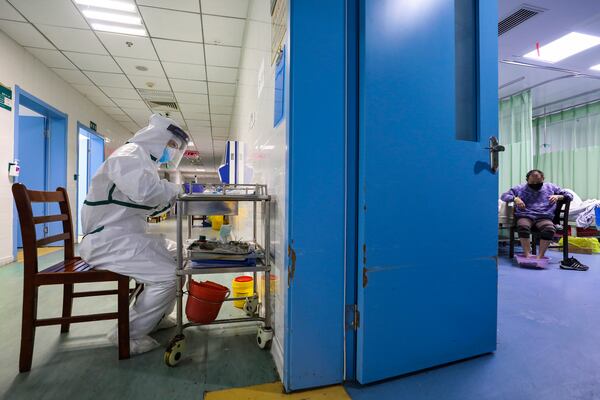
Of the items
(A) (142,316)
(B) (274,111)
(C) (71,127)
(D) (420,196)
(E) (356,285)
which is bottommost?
(A) (142,316)

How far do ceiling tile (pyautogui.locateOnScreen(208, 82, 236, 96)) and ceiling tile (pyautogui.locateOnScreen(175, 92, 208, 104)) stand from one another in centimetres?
34

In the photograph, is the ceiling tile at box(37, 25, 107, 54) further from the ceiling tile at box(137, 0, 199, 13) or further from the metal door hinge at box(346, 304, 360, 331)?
the metal door hinge at box(346, 304, 360, 331)

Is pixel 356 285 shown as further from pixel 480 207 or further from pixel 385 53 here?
pixel 385 53

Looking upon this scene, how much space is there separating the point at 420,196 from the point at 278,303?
34.2 inches

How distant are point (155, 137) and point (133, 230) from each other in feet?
1.74

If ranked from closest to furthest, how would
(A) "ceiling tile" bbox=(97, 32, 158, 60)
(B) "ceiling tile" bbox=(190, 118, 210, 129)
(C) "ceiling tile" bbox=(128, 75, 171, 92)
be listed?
(A) "ceiling tile" bbox=(97, 32, 158, 60) → (C) "ceiling tile" bbox=(128, 75, 171, 92) → (B) "ceiling tile" bbox=(190, 118, 210, 129)

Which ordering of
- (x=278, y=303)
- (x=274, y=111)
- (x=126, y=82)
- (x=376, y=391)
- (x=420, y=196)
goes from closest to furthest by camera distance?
1. (x=376, y=391)
2. (x=420, y=196)
3. (x=278, y=303)
4. (x=274, y=111)
5. (x=126, y=82)

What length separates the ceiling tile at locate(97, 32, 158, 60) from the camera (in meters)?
3.59

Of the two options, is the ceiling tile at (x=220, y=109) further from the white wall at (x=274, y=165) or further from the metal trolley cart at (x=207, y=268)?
the metal trolley cart at (x=207, y=268)

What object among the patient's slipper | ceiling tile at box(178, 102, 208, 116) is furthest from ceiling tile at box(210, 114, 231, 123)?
the patient's slipper

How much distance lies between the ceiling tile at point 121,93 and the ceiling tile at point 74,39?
4.73 ft

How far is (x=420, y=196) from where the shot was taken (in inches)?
54.0

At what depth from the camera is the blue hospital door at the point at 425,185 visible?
50.3 inches

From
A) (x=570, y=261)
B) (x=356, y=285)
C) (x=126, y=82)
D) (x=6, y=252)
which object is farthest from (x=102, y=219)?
(x=570, y=261)
